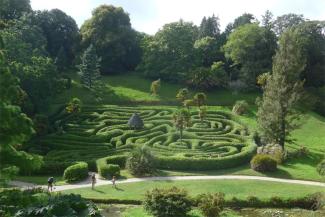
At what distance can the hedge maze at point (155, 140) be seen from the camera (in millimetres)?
46094

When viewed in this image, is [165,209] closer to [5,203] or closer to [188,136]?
[5,203]

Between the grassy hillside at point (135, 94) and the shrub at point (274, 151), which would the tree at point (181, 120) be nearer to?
the shrub at point (274, 151)

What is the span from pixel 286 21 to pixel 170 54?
85.4 feet

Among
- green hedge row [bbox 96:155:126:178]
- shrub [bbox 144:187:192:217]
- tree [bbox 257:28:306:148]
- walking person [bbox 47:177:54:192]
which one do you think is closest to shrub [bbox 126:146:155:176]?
green hedge row [bbox 96:155:126:178]

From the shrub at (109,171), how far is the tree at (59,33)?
158 ft

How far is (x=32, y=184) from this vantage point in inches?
1636

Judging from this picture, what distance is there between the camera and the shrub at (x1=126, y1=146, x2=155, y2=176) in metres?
43.5

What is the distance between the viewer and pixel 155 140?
174 ft

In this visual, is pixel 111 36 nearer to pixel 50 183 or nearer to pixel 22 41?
pixel 22 41

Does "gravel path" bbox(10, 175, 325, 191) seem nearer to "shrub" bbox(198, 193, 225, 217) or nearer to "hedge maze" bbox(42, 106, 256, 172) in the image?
"hedge maze" bbox(42, 106, 256, 172)

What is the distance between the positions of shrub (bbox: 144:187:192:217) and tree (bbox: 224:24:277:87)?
147 ft

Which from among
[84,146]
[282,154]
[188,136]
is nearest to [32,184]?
[84,146]

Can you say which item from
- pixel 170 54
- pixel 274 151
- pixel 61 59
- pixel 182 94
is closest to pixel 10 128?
pixel 274 151

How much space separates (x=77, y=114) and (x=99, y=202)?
28799 millimetres
